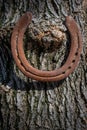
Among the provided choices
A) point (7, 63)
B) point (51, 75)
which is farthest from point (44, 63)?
point (7, 63)

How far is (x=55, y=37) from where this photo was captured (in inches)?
73.3

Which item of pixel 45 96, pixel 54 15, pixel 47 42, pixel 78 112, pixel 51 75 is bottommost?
pixel 78 112

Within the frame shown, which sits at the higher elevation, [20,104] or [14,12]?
[14,12]

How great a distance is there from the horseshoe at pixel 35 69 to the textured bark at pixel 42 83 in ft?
0.13

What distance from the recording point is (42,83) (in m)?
2.02

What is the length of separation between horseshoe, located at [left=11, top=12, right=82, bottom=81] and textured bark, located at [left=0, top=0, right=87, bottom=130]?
0.04 meters

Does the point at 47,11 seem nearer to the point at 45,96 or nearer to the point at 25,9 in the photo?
the point at 25,9

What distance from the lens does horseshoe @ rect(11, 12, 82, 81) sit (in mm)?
1926

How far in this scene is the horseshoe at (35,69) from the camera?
75.8 inches

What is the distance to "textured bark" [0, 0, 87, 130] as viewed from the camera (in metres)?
1.97

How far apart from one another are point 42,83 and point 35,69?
13 cm

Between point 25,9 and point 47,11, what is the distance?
14 cm

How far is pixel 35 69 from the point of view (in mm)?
1947

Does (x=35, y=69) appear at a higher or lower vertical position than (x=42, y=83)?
higher
